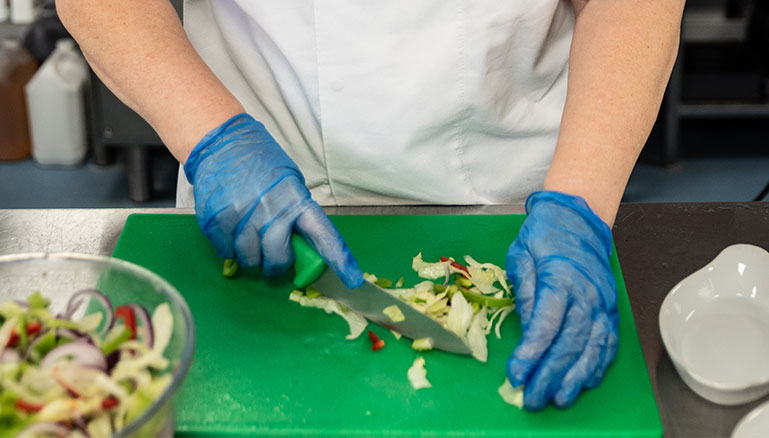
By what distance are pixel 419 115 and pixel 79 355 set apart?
77cm

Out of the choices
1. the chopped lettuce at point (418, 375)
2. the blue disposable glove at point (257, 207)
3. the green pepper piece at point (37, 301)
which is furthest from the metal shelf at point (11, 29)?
the chopped lettuce at point (418, 375)

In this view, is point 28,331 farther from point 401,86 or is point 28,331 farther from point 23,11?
point 23,11

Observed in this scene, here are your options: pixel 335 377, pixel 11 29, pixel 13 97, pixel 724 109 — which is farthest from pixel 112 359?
pixel 724 109

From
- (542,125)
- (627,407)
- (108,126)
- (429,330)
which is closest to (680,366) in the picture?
(627,407)

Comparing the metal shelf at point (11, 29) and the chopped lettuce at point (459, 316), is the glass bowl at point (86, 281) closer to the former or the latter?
the chopped lettuce at point (459, 316)

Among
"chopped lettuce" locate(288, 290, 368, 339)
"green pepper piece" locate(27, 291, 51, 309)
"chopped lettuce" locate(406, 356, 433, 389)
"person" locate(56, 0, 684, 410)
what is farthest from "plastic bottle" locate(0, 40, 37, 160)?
"chopped lettuce" locate(406, 356, 433, 389)

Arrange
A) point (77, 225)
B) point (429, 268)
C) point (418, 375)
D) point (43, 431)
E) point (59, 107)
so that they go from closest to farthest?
point (43, 431) → point (418, 375) → point (429, 268) → point (77, 225) → point (59, 107)

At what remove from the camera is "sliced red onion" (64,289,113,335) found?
851 mm

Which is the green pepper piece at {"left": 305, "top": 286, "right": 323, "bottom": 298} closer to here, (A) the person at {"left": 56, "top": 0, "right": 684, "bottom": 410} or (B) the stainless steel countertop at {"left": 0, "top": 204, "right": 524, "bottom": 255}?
(A) the person at {"left": 56, "top": 0, "right": 684, "bottom": 410}

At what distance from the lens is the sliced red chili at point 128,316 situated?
84 centimetres

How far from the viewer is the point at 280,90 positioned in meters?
1.44

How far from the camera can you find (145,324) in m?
0.84

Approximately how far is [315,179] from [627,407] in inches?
28.4

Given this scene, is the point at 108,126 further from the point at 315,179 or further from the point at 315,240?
the point at 315,240
